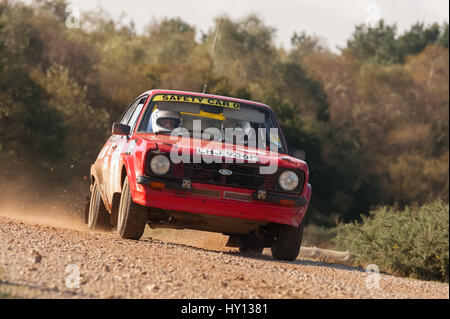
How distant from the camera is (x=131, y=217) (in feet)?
26.7

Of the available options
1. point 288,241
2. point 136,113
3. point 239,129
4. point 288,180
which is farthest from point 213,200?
point 136,113

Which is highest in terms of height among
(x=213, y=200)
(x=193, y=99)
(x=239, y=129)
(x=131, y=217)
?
(x=193, y=99)

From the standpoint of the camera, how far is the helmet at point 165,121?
888 centimetres

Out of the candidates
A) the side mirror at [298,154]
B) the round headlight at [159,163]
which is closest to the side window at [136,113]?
the round headlight at [159,163]

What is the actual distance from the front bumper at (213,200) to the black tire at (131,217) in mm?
168

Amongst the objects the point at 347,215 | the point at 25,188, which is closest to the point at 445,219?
the point at 25,188

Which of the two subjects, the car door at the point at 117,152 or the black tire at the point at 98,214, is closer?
the car door at the point at 117,152

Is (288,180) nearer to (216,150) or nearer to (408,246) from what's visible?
(216,150)

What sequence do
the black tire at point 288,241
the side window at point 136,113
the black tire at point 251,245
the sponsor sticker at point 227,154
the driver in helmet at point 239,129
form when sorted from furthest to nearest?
1. the black tire at point 251,245
2. the side window at point 136,113
3. the driver in helmet at point 239,129
4. the black tire at point 288,241
5. the sponsor sticker at point 227,154

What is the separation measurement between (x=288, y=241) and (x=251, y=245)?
1423 mm

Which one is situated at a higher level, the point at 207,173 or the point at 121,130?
the point at 121,130

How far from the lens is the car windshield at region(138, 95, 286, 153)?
8938 mm

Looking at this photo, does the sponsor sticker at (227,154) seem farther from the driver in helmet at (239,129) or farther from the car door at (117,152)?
Result: the car door at (117,152)

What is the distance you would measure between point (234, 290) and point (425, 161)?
55694mm
